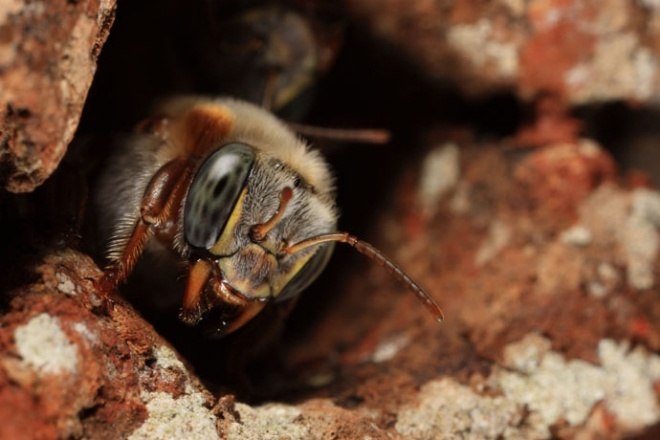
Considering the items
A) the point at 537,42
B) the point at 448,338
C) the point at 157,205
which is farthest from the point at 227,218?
the point at 537,42

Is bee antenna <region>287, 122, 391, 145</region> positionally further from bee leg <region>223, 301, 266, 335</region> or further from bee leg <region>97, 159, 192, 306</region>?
bee leg <region>223, 301, 266, 335</region>

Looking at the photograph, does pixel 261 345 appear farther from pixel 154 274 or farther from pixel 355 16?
pixel 355 16

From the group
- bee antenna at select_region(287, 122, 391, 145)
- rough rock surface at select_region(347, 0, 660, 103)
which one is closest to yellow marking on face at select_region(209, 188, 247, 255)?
bee antenna at select_region(287, 122, 391, 145)

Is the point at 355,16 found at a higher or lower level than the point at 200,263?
higher

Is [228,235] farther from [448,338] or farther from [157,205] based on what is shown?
[448,338]

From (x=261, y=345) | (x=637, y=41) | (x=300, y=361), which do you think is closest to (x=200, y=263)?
(x=261, y=345)

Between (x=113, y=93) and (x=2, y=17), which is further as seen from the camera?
(x=113, y=93)

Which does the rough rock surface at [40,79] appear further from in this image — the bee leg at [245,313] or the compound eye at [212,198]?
the bee leg at [245,313]

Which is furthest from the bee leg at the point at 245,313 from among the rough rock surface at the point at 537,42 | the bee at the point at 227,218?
the rough rock surface at the point at 537,42
